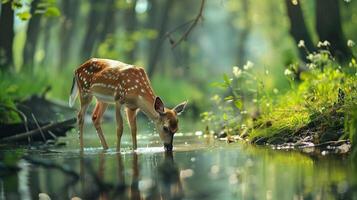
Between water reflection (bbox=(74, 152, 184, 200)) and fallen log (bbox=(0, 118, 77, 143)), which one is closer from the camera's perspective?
water reflection (bbox=(74, 152, 184, 200))

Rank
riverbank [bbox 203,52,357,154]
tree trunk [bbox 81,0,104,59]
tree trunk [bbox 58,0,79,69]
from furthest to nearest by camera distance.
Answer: tree trunk [bbox 58,0,79,69]
tree trunk [bbox 81,0,104,59]
riverbank [bbox 203,52,357,154]

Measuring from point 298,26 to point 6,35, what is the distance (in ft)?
22.9

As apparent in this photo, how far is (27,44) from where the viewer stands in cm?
3064

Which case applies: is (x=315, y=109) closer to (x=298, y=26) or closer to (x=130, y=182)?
(x=130, y=182)

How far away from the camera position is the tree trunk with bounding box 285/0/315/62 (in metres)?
20.3

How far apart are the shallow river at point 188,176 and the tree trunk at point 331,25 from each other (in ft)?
22.2

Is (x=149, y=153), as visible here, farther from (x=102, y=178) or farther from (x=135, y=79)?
(x=102, y=178)

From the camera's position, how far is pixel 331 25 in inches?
746

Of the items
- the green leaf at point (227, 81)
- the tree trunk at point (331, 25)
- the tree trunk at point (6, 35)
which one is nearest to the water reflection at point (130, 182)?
the green leaf at point (227, 81)

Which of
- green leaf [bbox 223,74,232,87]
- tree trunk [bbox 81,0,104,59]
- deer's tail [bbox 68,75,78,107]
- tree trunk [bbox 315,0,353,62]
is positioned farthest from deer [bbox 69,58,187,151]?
tree trunk [bbox 81,0,104,59]

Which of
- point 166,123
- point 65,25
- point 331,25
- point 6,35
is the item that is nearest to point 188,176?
point 166,123

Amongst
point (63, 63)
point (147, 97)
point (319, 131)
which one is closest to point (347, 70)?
point (319, 131)

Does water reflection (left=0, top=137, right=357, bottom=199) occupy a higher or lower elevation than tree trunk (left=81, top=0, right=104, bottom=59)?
lower

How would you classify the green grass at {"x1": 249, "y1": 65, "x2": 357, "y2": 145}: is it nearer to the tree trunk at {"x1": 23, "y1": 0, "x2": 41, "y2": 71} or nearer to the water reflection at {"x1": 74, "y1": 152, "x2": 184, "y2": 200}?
the water reflection at {"x1": 74, "y1": 152, "x2": 184, "y2": 200}
